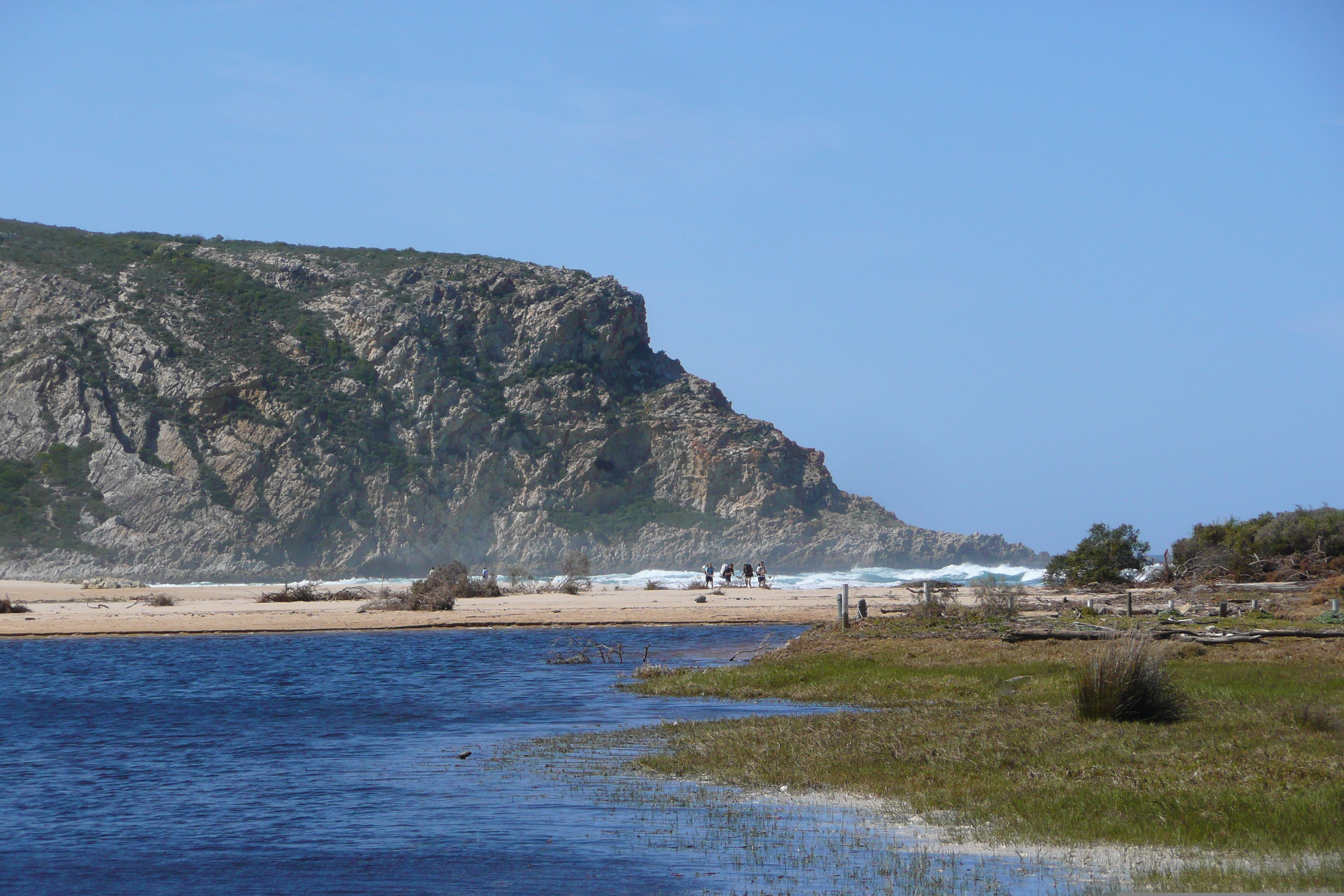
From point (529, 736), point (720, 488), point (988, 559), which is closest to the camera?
point (529, 736)

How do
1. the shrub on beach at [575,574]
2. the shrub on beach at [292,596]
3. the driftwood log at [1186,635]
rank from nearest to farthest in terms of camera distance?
1. the driftwood log at [1186,635]
2. the shrub on beach at [292,596]
3. the shrub on beach at [575,574]

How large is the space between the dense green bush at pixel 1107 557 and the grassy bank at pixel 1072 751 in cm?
2637

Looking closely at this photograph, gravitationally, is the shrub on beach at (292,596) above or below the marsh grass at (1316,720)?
below

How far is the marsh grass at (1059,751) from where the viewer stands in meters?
11.0

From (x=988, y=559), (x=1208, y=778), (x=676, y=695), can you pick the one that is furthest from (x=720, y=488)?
(x=1208, y=778)

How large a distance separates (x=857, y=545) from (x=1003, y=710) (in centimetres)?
9392

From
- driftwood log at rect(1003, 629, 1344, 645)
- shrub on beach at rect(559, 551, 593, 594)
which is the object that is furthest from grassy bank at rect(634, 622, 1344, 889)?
shrub on beach at rect(559, 551, 593, 594)

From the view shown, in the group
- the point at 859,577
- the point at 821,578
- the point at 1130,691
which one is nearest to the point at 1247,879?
the point at 1130,691

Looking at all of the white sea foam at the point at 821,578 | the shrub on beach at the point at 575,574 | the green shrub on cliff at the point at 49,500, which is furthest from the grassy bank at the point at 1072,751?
the green shrub on cliff at the point at 49,500

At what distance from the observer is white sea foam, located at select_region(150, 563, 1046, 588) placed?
7494cm

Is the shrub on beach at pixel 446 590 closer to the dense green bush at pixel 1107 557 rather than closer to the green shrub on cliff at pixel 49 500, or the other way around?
the dense green bush at pixel 1107 557

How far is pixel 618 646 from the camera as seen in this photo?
31.8 meters

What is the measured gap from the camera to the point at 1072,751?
46.1 ft

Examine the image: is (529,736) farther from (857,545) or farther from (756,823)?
(857,545)
